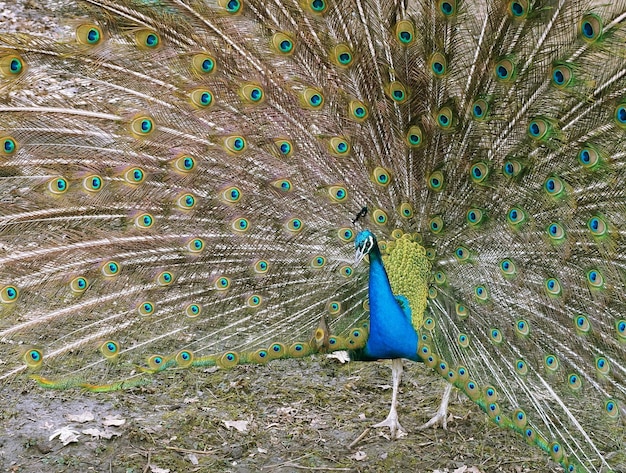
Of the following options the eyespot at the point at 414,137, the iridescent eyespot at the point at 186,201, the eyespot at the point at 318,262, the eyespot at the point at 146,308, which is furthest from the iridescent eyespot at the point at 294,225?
the eyespot at the point at 146,308

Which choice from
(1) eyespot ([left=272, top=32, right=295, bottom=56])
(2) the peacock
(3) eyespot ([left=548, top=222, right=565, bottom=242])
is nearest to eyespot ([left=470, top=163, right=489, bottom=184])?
(2) the peacock

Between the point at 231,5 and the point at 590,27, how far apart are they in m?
1.52

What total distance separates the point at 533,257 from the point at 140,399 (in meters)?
2.57

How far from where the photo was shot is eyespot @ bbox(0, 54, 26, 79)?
2.86 meters

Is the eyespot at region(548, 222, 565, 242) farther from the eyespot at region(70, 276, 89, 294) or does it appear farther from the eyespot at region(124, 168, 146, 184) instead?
the eyespot at region(70, 276, 89, 294)

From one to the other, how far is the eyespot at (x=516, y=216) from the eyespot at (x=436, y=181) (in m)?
0.36

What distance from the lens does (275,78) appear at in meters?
3.17

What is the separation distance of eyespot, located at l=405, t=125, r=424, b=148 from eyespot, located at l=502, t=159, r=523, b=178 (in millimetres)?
407

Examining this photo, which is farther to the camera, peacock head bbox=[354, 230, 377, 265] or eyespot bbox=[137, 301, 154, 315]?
eyespot bbox=[137, 301, 154, 315]

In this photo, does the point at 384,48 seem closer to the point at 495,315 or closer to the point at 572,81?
the point at 572,81

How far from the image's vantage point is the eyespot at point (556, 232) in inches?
116

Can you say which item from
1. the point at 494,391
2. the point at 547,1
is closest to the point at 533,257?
the point at 494,391

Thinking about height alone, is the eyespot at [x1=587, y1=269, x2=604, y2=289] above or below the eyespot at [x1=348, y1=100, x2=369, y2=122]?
below

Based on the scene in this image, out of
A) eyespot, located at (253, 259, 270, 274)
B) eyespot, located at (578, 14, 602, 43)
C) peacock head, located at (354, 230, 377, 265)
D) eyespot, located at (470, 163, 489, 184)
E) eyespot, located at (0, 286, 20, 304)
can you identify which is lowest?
eyespot, located at (0, 286, 20, 304)
